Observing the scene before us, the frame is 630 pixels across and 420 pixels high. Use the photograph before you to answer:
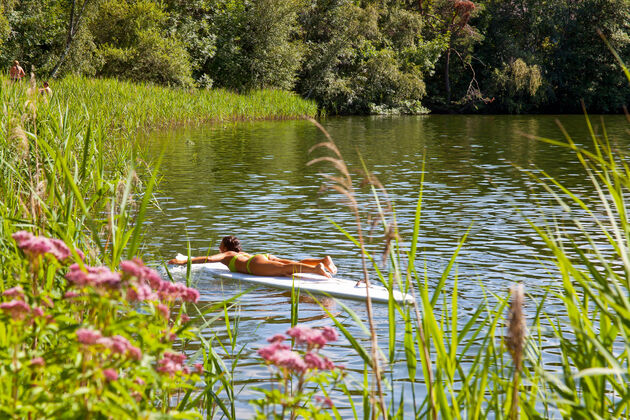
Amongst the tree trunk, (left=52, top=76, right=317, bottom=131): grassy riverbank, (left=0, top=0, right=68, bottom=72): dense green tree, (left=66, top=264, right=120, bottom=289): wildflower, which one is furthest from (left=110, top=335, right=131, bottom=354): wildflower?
the tree trunk

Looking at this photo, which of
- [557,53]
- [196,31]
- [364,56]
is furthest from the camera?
[557,53]

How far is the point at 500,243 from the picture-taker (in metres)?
8.73

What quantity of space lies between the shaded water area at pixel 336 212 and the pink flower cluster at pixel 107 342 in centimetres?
126

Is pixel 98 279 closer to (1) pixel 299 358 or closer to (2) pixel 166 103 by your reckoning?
(1) pixel 299 358

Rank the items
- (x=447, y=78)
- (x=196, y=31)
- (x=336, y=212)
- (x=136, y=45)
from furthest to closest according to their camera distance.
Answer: (x=447, y=78) < (x=196, y=31) < (x=136, y=45) < (x=336, y=212)

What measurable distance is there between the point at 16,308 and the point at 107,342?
1.06 feet

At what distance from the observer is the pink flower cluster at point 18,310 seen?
173cm

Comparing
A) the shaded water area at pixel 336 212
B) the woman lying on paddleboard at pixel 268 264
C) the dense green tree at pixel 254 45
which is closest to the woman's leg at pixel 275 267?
the woman lying on paddleboard at pixel 268 264

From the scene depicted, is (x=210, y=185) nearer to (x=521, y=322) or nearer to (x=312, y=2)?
(x=521, y=322)

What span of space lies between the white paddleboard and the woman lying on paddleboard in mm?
61

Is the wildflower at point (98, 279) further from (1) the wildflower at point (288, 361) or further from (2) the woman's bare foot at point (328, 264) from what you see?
(2) the woman's bare foot at point (328, 264)

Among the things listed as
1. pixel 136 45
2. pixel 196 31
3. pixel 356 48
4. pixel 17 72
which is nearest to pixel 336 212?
pixel 17 72

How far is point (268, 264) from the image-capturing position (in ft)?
23.7

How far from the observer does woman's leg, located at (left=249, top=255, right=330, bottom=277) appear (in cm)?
709
